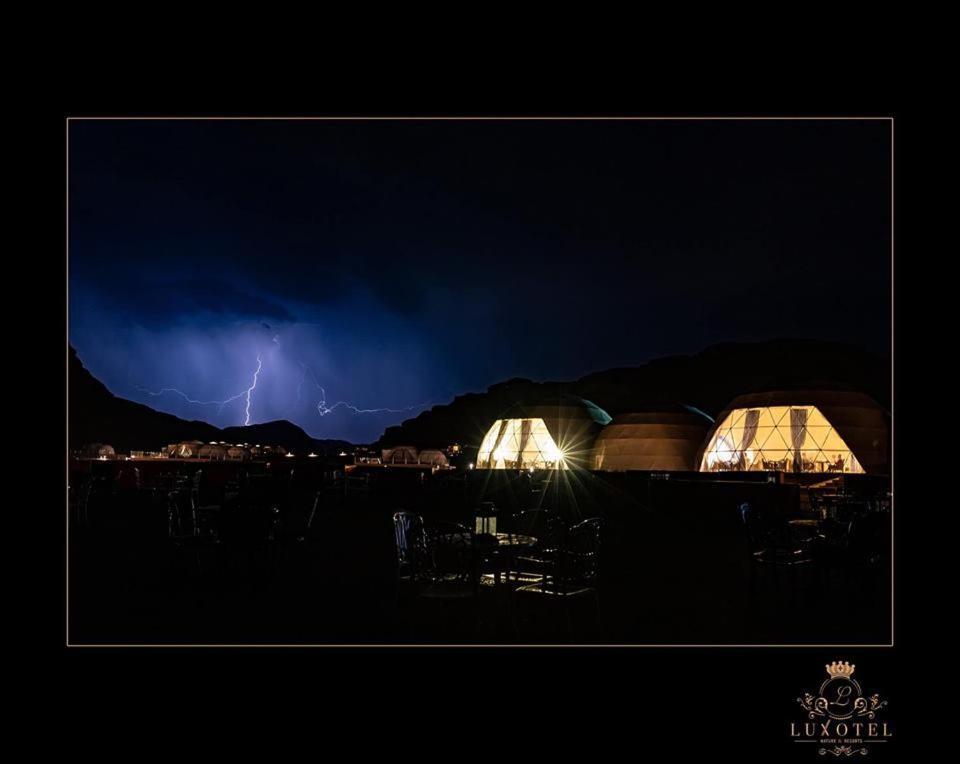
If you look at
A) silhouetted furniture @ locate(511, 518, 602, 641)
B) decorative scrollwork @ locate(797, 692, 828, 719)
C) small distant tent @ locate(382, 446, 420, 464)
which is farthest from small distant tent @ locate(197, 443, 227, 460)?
decorative scrollwork @ locate(797, 692, 828, 719)

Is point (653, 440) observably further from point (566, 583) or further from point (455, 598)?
point (455, 598)

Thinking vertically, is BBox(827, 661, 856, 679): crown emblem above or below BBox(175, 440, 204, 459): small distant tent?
above

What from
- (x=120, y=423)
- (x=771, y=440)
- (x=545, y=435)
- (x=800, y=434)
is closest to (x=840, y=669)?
(x=800, y=434)

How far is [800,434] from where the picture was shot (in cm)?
1958

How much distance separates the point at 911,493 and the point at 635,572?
152 inches

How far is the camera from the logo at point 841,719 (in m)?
3.04

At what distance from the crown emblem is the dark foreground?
142 cm

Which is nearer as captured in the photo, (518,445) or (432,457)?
(518,445)

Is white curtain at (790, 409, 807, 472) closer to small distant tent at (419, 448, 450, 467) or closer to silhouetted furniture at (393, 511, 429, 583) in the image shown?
small distant tent at (419, 448, 450, 467)

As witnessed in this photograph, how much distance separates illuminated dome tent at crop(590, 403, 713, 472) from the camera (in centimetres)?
2131

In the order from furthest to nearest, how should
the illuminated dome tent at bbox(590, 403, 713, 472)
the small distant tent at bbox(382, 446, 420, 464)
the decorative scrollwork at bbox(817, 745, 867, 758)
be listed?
the small distant tent at bbox(382, 446, 420, 464), the illuminated dome tent at bbox(590, 403, 713, 472), the decorative scrollwork at bbox(817, 745, 867, 758)

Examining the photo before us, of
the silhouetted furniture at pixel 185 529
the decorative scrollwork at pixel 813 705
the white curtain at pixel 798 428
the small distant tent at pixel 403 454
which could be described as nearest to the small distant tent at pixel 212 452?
the small distant tent at pixel 403 454

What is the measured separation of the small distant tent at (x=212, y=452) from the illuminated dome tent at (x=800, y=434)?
731 inches

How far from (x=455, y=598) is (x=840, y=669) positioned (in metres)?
2.19
